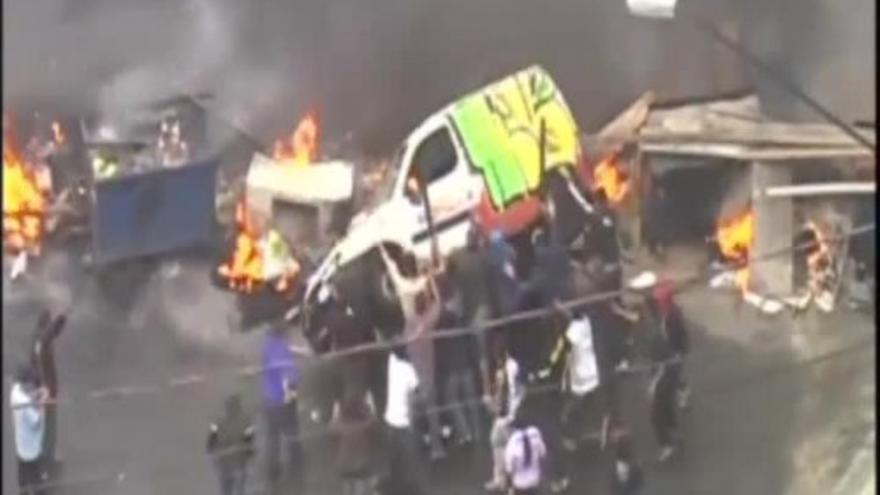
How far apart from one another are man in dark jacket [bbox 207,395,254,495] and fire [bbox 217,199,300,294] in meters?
0.12

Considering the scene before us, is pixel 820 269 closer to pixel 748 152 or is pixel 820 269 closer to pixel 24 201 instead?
pixel 748 152

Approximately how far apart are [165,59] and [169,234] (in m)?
0.17

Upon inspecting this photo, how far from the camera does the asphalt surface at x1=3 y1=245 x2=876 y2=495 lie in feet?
6.77

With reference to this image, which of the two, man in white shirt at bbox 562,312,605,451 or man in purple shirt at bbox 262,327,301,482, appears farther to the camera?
man in white shirt at bbox 562,312,605,451

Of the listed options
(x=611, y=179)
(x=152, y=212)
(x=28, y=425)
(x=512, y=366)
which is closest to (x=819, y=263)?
(x=611, y=179)

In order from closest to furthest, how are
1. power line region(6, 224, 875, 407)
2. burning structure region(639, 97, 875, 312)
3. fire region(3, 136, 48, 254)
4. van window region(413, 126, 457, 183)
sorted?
1. fire region(3, 136, 48, 254)
2. power line region(6, 224, 875, 407)
3. van window region(413, 126, 457, 183)
4. burning structure region(639, 97, 875, 312)

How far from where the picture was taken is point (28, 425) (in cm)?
205

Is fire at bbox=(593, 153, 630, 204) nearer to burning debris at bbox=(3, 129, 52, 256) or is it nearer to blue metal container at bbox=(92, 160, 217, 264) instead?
blue metal container at bbox=(92, 160, 217, 264)

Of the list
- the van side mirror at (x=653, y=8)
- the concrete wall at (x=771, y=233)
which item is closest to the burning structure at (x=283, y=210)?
A: the van side mirror at (x=653, y=8)

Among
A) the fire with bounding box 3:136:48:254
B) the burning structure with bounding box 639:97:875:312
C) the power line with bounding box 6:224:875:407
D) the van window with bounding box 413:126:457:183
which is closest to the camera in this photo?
the fire with bounding box 3:136:48:254

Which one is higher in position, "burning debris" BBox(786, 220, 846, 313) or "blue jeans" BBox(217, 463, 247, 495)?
"burning debris" BBox(786, 220, 846, 313)

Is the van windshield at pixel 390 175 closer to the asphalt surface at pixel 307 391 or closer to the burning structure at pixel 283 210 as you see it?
the burning structure at pixel 283 210

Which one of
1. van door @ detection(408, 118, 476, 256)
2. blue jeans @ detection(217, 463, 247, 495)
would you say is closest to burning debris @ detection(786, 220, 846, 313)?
van door @ detection(408, 118, 476, 256)

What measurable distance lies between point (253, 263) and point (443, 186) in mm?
217
